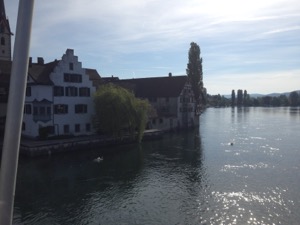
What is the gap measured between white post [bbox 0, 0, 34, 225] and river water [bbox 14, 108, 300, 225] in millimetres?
16275

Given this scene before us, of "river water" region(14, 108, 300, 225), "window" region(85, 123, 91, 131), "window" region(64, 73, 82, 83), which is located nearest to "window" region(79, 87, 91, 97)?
"window" region(64, 73, 82, 83)

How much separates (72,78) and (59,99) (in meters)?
3.95

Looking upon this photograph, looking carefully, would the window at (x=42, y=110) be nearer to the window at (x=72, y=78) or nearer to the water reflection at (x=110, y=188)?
the window at (x=72, y=78)

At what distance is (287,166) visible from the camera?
116 feet

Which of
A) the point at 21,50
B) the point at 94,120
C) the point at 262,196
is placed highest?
the point at 21,50

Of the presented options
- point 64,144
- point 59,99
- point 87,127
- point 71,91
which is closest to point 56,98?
point 59,99

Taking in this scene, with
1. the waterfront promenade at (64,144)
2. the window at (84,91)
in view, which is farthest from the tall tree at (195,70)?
the window at (84,91)

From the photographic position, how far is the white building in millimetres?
44938

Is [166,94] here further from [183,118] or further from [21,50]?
[21,50]

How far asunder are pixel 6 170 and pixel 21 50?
6.04ft

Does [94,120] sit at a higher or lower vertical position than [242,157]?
higher

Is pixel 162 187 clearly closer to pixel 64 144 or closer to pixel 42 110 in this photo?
pixel 64 144

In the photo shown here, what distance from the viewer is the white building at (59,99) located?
44938 millimetres

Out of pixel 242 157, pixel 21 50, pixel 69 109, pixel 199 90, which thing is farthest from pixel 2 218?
pixel 199 90
